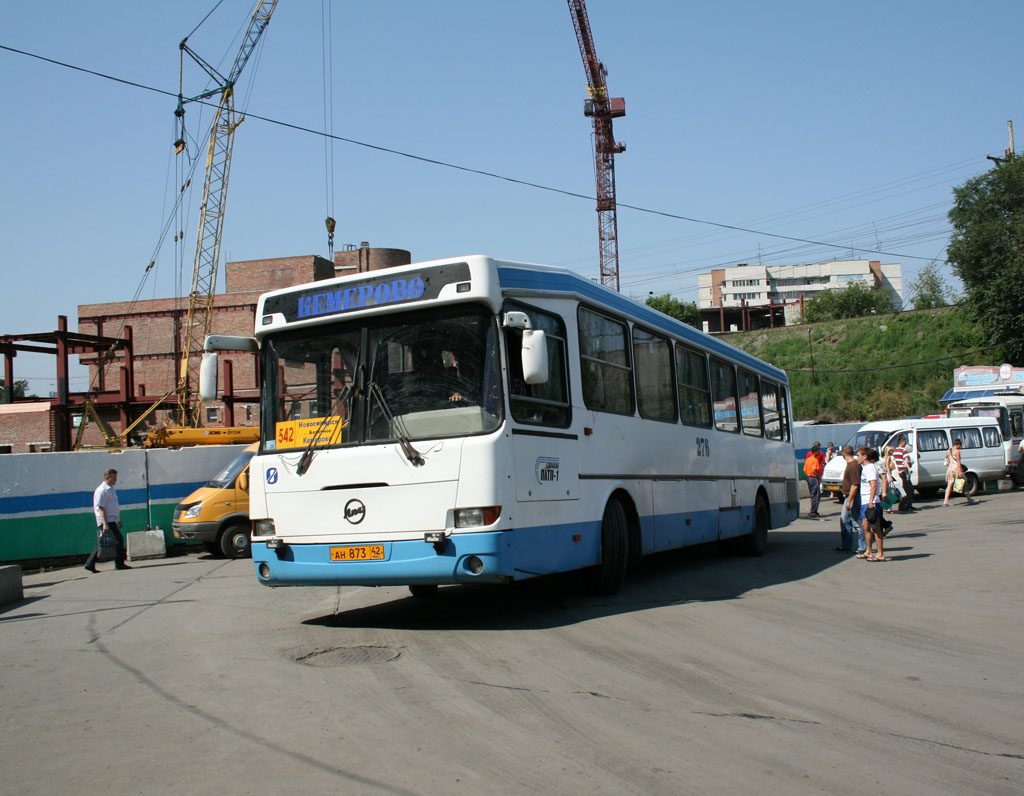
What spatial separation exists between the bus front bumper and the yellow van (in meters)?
10.5

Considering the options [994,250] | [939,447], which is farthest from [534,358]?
[994,250]

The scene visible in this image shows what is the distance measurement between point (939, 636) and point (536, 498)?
3.70 m

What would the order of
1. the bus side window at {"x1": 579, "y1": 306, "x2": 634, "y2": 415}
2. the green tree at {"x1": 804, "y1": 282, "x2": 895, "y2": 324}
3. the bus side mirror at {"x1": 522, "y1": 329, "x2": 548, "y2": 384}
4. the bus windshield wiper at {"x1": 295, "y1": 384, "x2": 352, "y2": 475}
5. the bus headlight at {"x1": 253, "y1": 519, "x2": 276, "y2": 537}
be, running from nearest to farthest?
1. the bus side mirror at {"x1": 522, "y1": 329, "x2": 548, "y2": 384}
2. the bus windshield wiper at {"x1": 295, "y1": 384, "x2": 352, "y2": 475}
3. the bus headlight at {"x1": 253, "y1": 519, "x2": 276, "y2": 537}
4. the bus side window at {"x1": 579, "y1": 306, "x2": 634, "y2": 415}
5. the green tree at {"x1": 804, "y1": 282, "x2": 895, "y2": 324}

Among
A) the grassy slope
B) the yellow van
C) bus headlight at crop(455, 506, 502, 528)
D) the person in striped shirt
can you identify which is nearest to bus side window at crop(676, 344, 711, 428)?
bus headlight at crop(455, 506, 502, 528)

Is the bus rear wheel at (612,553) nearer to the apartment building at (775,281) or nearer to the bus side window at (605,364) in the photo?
the bus side window at (605,364)

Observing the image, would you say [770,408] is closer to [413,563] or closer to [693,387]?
[693,387]

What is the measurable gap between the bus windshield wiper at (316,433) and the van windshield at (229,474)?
11.1 m

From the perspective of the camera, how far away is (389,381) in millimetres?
8383

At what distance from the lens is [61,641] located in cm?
887

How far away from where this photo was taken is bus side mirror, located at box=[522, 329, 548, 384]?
25.4 feet

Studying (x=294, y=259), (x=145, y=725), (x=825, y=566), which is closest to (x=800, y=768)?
(x=145, y=725)

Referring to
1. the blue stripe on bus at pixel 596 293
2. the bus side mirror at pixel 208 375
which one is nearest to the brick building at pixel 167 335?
the blue stripe on bus at pixel 596 293

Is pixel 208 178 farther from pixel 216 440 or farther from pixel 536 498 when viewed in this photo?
pixel 536 498

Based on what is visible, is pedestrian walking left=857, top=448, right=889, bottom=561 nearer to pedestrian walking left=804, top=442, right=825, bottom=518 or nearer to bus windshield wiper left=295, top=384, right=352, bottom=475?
bus windshield wiper left=295, top=384, right=352, bottom=475
